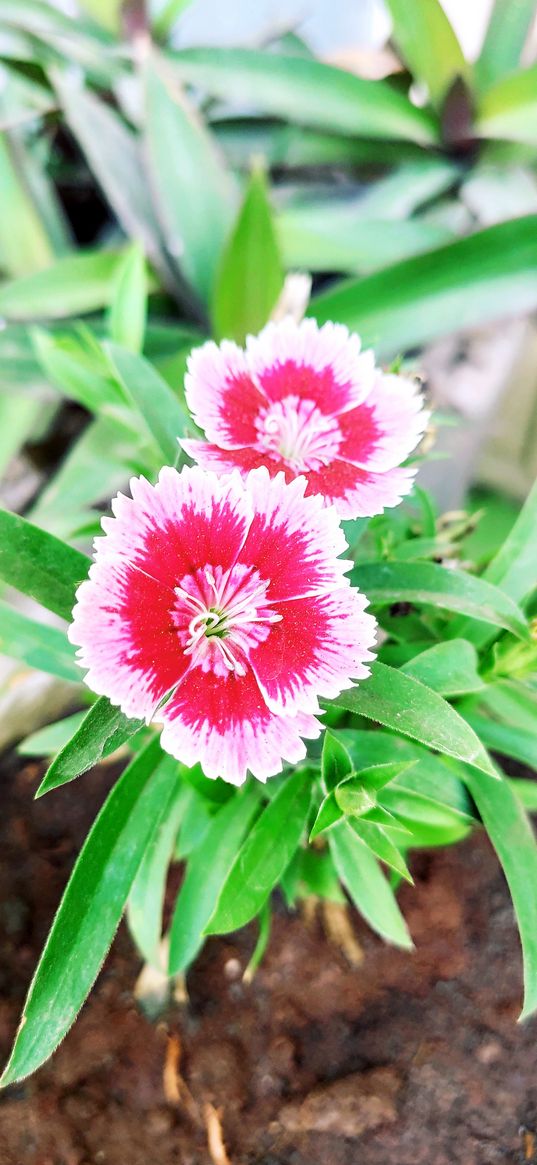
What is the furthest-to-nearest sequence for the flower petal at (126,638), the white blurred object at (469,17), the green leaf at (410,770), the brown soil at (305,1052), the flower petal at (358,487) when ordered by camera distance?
the white blurred object at (469,17) < the brown soil at (305,1052) < the green leaf at (410,770) < the flower petal at (358,487) < the flower petal at (126,638)

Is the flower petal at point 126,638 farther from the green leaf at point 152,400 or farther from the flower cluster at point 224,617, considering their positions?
the green leaf at point 152,400

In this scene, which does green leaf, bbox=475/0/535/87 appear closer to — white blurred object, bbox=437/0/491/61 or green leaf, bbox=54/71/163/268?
green leaf, bbox=54/71/163/268

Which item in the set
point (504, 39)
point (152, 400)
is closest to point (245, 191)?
point (504, 39)

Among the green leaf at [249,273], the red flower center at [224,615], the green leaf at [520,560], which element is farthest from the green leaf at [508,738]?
the green leaf at [249,273]

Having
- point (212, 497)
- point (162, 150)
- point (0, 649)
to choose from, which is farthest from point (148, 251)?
point (212, 497)

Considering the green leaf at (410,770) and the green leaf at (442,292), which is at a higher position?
the green leaf at (442,292)

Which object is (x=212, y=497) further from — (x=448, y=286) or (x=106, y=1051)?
(x=448, y=286)
